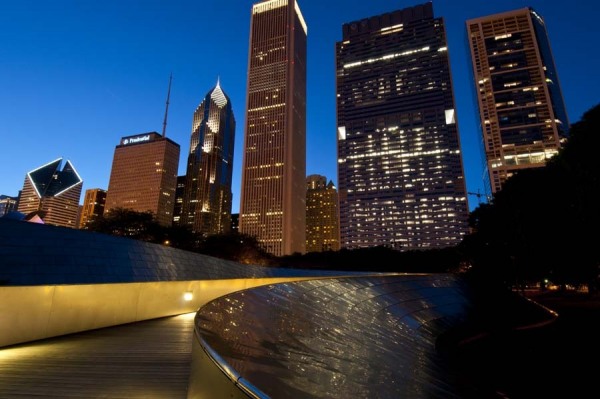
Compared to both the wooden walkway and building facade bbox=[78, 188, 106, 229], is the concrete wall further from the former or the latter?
building facade bbox=[78, 188, 106, 229]

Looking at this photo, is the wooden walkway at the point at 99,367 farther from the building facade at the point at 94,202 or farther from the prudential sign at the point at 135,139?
the building facade at the point at 94,202

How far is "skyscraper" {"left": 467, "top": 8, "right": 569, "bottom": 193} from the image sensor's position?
13325cm

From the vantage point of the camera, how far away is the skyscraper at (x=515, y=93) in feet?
437

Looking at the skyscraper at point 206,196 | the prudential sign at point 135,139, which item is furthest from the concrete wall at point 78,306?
the prudential sign at point 135,139

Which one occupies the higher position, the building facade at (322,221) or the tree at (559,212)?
the building facade at (322,221)

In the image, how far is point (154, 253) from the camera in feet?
42.2

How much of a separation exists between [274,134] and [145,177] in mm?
70693

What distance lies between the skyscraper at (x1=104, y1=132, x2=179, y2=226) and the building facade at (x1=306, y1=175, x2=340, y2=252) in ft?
252

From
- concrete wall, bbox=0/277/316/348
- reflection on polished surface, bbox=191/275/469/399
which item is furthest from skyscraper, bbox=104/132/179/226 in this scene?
reflection on polished surface, bbox=191/275/469/399

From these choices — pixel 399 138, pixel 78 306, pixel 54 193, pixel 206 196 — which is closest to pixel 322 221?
pixel 399 138

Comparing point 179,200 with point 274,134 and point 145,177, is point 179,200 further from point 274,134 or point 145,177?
point 274,134

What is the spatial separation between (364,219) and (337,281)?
15028 centimetres

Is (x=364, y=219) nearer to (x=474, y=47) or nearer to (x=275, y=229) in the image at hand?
A: (x=275, y=229)

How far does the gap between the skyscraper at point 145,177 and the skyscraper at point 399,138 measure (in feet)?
289
